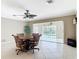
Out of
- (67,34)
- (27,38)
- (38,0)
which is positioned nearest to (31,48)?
(27,38)

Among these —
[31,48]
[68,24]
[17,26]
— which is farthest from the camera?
[17,26]

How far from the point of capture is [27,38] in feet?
14.6

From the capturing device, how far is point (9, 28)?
7.90 meters

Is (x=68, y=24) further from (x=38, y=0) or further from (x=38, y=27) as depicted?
(x=38, y=0)

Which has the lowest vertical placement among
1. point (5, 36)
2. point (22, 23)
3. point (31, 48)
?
point (31, 48)

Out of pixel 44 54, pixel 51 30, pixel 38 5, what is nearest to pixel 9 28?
pixel 51 30

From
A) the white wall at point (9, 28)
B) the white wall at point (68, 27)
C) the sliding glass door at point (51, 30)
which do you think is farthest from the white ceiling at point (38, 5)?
the white wall at point (9, 28)

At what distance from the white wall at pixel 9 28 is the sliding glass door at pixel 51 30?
6.04 feet

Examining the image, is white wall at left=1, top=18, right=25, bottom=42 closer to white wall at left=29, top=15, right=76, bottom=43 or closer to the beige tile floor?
the beige tile floor

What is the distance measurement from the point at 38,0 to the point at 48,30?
5.42 meters

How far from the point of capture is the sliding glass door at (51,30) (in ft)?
24.2

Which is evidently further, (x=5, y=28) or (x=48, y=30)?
(x=48, y=30)

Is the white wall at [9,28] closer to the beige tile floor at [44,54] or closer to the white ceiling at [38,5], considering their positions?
the white ceiling at [38,5]

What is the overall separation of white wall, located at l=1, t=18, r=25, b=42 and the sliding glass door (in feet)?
6.04
